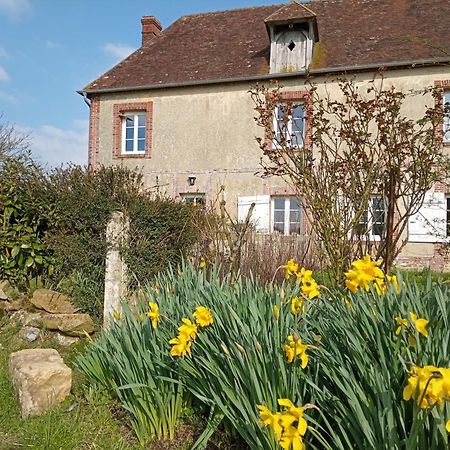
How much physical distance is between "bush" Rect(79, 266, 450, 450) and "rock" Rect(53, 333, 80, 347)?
7.28ft

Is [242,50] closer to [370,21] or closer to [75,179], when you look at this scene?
[370,21]

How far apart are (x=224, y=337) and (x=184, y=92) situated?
44.5 ft

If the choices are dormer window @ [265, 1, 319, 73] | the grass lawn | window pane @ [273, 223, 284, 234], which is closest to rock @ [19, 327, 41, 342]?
the grass lawn

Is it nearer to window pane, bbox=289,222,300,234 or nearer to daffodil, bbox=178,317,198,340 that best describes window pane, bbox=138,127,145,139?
window pane, bbox=289,222,300,234

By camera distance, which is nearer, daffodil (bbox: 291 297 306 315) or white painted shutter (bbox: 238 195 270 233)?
daffodil (bbox: 291 297 306 315)

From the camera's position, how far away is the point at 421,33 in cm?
1388

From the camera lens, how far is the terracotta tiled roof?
13.7 m

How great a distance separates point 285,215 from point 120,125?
20.5ft

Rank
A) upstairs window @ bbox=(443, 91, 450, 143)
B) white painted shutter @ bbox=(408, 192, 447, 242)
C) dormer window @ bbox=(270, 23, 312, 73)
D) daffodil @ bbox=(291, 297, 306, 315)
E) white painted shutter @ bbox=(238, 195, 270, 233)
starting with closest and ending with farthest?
daffodil @ bbox=(291, 297, 306, 315) < upstairs window @ bbox=(443, 91, 450, 143) < white painted shutter @ bbox=(408, 192, 447, 242) < white painted shutter @ bbox=(238, 195, 270, 233) < dormer window @ bbox=(270, 23, 312, 73)

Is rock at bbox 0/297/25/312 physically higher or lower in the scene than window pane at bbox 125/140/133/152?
lower

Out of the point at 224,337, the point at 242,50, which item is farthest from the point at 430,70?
the point at 224,337

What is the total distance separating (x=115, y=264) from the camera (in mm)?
5316

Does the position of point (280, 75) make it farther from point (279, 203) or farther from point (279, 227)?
point (279, 227)

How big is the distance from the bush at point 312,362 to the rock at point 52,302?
8.26 feet
